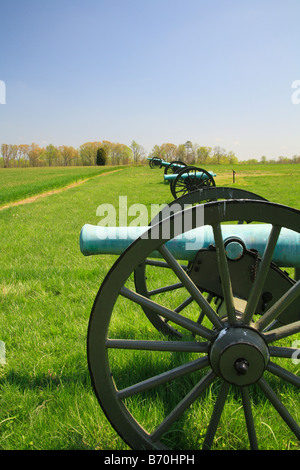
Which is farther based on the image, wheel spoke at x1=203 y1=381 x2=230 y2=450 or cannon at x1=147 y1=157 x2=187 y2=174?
cannon at x1=147 y1=157 x2=187 y2=174

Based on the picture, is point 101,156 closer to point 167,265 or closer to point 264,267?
point 167,265

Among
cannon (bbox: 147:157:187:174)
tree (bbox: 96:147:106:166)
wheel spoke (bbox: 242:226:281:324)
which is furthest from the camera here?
tree (bbox: 96:147:106:166)

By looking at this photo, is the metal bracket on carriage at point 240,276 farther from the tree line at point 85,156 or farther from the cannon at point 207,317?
the tree line at point 85,156

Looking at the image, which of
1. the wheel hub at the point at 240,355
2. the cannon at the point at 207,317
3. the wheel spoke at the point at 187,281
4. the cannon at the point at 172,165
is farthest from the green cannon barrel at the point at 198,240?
the cannon at the point at 172,165

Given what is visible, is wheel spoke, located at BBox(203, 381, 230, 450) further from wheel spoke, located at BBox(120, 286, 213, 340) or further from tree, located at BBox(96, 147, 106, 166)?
tree, located at BBox(96, 147, 106, 166)

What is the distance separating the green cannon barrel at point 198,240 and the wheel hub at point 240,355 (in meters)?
0.48

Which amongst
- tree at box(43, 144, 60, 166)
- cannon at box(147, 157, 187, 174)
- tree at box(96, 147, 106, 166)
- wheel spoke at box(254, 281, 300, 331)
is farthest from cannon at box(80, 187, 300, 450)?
tree at box(43, 144, 60, 166)

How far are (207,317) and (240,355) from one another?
0.28m

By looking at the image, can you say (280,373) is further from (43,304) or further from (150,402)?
(43,304)

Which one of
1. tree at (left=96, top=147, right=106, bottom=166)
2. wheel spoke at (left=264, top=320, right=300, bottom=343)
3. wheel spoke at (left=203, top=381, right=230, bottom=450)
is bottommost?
wheel spoke at (left=203, top=381, right=230, bottom=450)

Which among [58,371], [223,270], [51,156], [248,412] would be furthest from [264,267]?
[51,156]

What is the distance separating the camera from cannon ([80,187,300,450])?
1.12m

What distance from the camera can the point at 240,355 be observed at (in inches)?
47.4
